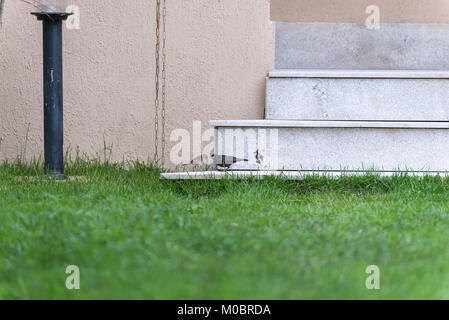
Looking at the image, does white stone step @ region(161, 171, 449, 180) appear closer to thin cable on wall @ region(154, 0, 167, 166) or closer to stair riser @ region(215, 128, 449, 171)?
stair riser @ region(215, 128, 449, 171)

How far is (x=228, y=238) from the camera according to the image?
219 cm

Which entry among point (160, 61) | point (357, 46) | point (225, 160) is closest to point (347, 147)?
point (225, 160)

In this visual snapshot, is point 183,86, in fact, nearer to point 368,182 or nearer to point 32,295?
point 368,182

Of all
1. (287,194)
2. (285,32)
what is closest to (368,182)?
(287,194)

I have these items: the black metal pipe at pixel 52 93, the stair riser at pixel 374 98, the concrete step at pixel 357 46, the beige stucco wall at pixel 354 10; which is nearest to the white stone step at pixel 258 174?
the stair riser at pixel 374 98

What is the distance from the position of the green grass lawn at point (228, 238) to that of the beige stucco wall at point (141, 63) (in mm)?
843

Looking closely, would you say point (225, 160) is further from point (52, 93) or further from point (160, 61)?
point (52, 93)

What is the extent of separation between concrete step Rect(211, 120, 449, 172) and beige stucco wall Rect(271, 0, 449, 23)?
167 cm

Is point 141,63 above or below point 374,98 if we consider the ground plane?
above

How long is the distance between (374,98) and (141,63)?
1440mm

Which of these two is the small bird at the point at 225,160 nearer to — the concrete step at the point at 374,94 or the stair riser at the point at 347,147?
the stair riser at the point at 347,147

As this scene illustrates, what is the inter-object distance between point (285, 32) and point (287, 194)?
1.84m

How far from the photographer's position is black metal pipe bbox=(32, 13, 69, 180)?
11.9 ft

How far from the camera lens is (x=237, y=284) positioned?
5.59 feet
